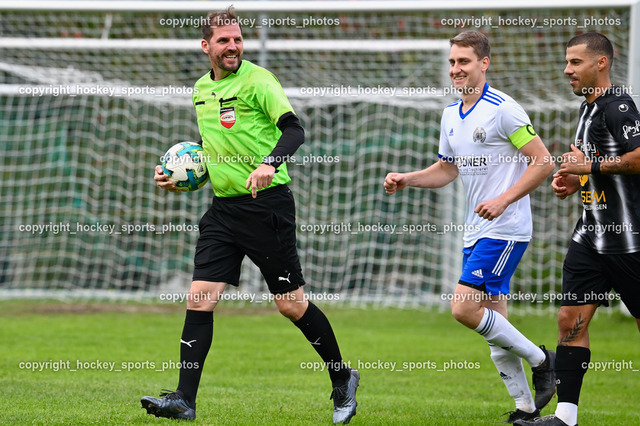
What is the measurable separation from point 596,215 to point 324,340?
1.85 metres

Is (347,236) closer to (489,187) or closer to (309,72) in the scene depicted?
(309,72)

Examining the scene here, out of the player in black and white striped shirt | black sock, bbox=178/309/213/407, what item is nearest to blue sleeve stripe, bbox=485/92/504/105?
the player in black and white striped shirt

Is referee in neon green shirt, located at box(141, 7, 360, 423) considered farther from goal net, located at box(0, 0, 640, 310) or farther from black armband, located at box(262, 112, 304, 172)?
goal net, located at box(0, 0, 640, 310)

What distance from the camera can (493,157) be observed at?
201 inches

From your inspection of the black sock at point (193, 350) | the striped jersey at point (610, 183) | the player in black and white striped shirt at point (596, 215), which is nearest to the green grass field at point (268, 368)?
the black sock at point (193, 350)

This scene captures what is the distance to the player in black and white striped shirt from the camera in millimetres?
4551

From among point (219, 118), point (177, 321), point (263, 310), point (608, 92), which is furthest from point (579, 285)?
point (263, 310)

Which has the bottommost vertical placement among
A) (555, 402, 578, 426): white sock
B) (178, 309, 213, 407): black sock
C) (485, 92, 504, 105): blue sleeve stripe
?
(555, 402, 578, 426): white sock

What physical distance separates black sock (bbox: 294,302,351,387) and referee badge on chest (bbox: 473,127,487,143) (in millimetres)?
1476

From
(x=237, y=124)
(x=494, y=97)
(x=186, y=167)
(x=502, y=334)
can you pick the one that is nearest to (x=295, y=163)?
(x=186, y=167)

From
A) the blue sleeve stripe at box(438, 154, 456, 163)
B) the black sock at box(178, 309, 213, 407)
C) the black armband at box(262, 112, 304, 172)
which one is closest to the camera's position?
the black armband at box(262, 112, 304, 172)

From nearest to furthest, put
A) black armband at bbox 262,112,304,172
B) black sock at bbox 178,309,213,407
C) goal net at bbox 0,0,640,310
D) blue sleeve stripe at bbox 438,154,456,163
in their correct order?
black armband at bbox 262,112,304,172
black sock at bbox 178,309,213,407
blue sleeve stripe at bbox 438,154,456,163
goal net at bbox 0,0,640,310

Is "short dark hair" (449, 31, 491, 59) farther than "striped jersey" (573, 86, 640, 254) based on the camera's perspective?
Yes

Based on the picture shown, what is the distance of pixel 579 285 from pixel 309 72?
8512 millimetres
